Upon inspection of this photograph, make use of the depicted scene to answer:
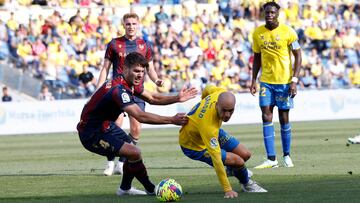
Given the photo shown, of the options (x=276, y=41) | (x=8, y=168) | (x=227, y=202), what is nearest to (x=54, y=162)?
(x=8, y=168)

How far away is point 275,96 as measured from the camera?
17031mm

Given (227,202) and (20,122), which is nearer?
(227,202)

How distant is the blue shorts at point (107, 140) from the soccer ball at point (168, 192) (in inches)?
37.6

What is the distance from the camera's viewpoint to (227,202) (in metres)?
11.6

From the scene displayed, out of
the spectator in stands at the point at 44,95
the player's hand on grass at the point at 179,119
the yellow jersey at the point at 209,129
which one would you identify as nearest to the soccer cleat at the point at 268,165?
the yellow jersey at the point at 209,129

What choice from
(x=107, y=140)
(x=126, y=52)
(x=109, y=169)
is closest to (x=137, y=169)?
(x=107, y=140)

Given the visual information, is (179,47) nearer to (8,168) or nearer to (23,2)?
(23,2)

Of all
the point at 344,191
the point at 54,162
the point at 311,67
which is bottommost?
the point at 311,67

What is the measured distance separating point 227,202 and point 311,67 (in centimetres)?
2777

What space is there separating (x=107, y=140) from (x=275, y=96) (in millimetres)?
4770

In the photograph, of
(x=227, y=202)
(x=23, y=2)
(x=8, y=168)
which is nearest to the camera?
(x=227, y=202)

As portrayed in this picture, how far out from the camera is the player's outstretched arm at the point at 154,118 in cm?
1156

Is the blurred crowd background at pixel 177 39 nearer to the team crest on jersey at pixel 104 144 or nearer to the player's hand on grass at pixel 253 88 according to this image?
the player's hand on grass at pixel 253 88

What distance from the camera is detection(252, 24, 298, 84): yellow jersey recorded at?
1703 cm
